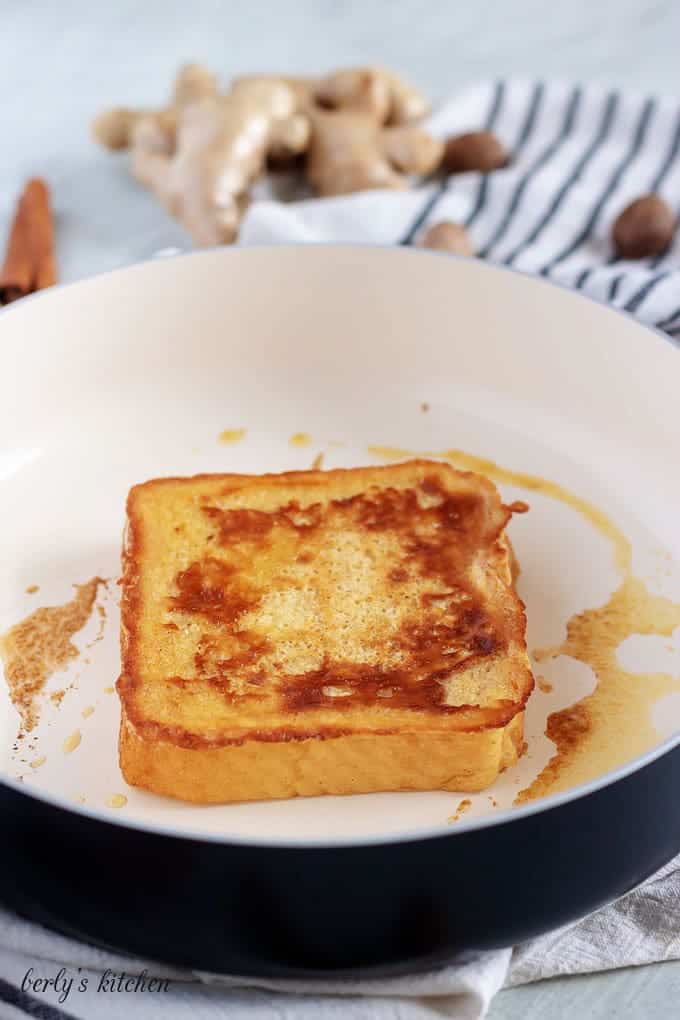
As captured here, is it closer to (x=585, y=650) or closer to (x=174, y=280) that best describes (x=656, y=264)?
(x=174, y=280)

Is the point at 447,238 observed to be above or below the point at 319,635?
above

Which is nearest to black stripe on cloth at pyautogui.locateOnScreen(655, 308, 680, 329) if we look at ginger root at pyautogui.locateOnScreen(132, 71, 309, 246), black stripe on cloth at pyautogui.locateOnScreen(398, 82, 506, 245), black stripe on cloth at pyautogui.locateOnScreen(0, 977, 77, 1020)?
black stripe on cloth at pyautogui.locateOnScreen(398, 82, 506, 245)

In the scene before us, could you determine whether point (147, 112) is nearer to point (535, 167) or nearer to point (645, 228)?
point (535, 167)

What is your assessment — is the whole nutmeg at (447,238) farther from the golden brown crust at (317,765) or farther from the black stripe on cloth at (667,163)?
the golden brown crust at (317,765)

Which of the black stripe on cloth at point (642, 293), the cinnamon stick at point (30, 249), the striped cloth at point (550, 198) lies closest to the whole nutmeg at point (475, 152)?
the striped cloth at point (550, 198)

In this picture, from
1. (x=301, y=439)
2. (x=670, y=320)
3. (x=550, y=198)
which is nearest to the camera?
(x=301, y=439)

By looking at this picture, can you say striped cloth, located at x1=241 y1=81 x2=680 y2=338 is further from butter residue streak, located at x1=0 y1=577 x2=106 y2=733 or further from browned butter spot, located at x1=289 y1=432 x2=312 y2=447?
butter residue streak, located at x1=0 y1=577 x2=106 y2=733

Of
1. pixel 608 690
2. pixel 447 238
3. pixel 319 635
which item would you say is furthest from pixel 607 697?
pixel 447 238
